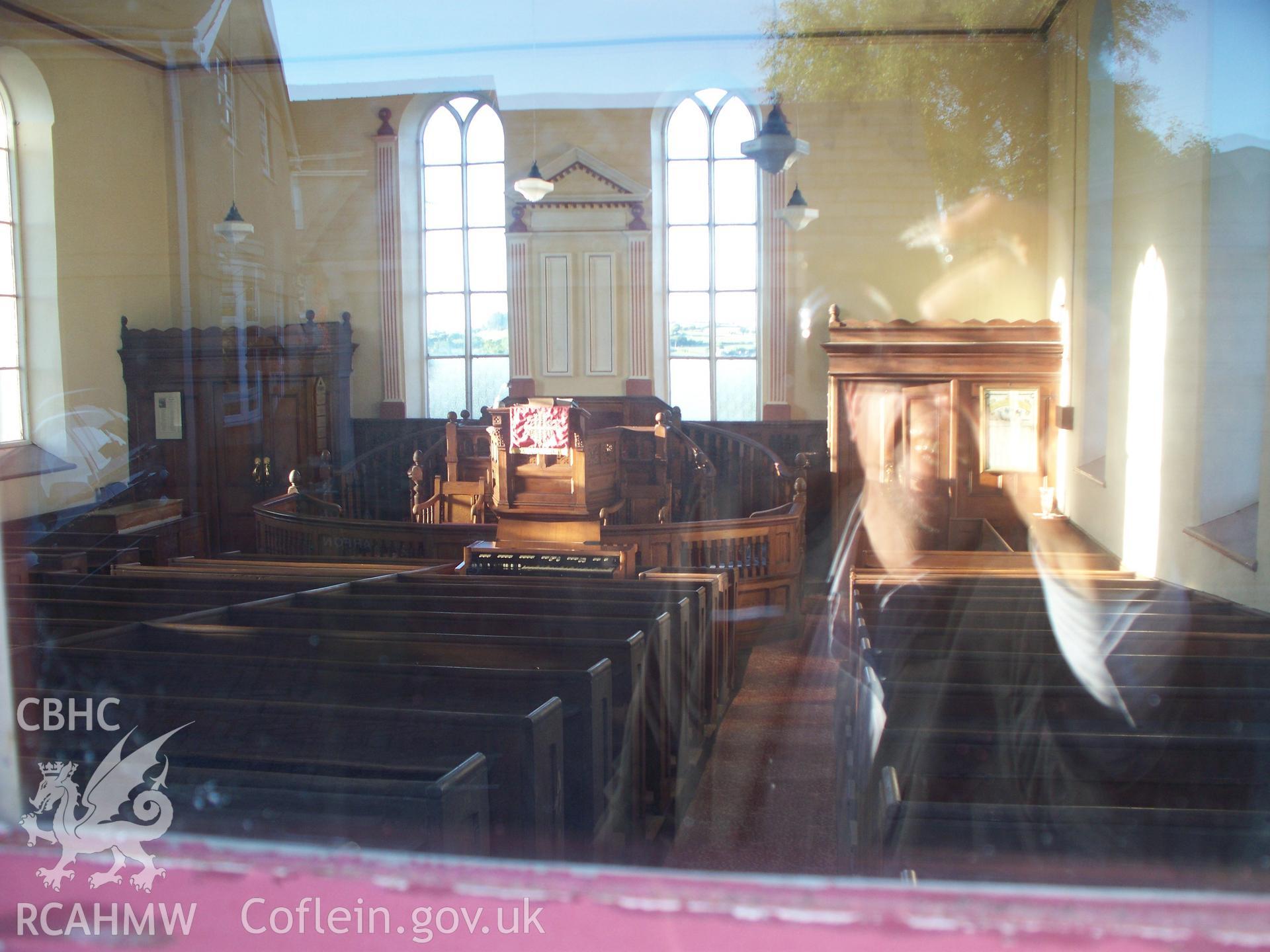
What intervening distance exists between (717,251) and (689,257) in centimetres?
9

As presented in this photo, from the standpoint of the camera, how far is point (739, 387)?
2832 millimetres

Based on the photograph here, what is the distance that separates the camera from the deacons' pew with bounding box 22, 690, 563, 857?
84 cm

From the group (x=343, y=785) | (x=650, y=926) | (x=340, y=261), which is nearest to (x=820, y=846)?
(x=343, y=785)

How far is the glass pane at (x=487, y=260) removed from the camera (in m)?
2.44

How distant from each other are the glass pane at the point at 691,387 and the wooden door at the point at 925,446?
1180 millimetres

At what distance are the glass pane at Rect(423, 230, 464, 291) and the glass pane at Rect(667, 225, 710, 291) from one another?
0.63 m

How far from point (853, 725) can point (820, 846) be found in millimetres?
649

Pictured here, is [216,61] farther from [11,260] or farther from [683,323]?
[683,323]

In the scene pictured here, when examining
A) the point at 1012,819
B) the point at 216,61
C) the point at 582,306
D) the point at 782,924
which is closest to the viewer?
the point at 782,924

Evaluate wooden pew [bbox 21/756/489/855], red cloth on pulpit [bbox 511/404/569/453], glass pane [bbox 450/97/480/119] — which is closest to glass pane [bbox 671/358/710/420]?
red cloth on pulpit [bbox 511/404/569/453]

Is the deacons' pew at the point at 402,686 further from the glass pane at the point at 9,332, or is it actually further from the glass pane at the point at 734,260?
the glass pane at the point at 734,260

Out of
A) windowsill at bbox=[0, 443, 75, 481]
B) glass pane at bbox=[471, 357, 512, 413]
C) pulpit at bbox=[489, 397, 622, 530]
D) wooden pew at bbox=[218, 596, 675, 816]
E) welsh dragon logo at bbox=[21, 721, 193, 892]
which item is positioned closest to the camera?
welsh dragon logo at bbox=[21, 721, 193, 892]

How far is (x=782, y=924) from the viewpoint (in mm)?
411

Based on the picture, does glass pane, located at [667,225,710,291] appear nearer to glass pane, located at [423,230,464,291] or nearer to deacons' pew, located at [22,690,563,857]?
glass pane, located at [423,230,464,291]
